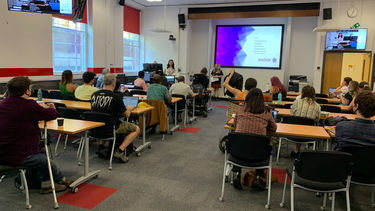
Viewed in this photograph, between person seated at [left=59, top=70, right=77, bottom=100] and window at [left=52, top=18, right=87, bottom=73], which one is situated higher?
window at [left=52, top=18, right=87, bottom=73]

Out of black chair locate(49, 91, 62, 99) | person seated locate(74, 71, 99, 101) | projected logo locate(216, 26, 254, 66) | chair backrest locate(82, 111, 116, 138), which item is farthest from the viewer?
projected logo locate(216, 26, 254, 66)

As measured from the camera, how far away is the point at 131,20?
11477 mm

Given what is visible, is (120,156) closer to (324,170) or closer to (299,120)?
(299,120)

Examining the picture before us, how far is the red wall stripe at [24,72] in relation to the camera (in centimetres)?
640

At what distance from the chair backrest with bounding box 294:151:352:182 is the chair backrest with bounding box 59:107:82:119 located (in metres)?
3.15

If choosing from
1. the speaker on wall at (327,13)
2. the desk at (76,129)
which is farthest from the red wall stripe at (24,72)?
the speaker on wall at (327,13)

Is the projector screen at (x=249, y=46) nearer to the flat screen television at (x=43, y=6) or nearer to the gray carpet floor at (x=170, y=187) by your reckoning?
the gray carpet floor at (x=170, y=187)

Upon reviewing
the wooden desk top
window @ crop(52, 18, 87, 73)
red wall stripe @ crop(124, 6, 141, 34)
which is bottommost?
the wooden desk top

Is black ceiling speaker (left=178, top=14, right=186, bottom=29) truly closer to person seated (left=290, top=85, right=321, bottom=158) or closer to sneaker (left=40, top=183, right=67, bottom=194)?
person seated (left=290, top=85, right=321, bottom=158)

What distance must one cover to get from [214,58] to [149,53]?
2.89 meters

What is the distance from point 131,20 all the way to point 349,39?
811 centimetres

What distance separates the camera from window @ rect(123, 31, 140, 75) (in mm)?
11443

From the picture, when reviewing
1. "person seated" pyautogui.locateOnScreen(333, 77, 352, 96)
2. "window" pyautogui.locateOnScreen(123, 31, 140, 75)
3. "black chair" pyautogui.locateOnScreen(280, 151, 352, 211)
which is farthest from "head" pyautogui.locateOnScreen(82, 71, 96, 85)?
"window" pyautogui.locateOnScreen(123, 31, 140, 75)

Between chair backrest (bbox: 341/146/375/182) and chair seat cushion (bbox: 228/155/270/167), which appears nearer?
chair backrest (bbox: 341/146/375/182)
